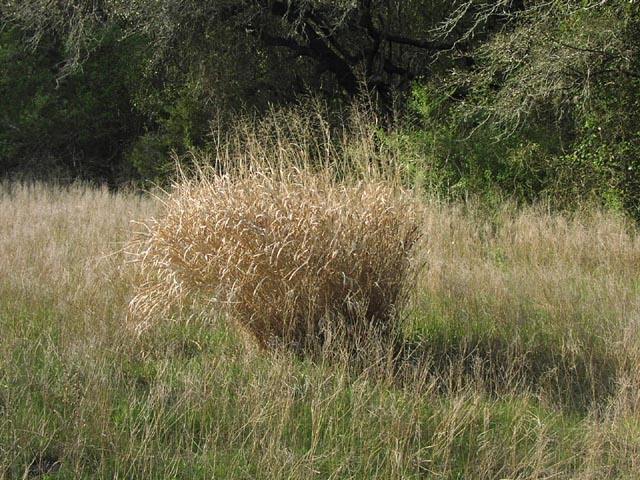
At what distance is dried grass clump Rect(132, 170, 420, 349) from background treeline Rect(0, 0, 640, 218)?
1.43 m

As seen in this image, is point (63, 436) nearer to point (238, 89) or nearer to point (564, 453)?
point (564, 453)

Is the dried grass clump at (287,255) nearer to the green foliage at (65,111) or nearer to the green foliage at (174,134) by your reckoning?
the green foliage at (174,134)

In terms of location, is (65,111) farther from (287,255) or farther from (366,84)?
(287,255)

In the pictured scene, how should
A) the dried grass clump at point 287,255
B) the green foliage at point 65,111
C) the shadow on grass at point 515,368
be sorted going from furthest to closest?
the green foliage at point 65,111 < the dried grass clump at point 287,255 < the shadow on grass at point 515,368

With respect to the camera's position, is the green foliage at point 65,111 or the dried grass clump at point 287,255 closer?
the dried grass clump at point 287,255

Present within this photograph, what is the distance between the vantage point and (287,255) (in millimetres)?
4449

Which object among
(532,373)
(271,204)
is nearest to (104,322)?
(271,204)

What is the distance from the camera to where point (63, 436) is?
3480 mm

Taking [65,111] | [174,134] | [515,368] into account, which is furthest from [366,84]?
[65,111]

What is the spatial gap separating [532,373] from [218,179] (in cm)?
235

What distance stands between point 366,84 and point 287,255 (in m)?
3.03

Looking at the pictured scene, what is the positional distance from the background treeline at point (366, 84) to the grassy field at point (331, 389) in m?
1.64

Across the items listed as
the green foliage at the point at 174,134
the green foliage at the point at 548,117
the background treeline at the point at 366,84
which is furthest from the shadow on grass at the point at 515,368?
the green foliage at the point at 174,134

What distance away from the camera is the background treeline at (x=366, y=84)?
8.70 m
